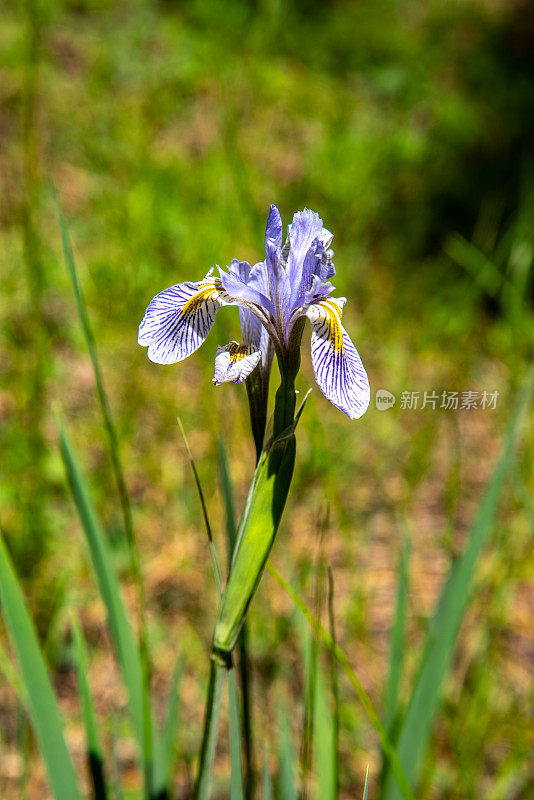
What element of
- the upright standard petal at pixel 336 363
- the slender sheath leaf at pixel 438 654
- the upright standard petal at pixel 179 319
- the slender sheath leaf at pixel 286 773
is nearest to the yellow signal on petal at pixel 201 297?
the upright standard petal at pixel 179 319

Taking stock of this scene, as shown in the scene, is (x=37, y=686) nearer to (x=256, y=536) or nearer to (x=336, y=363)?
(x=256, y=536)

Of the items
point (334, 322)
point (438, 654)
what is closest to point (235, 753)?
point (438, 654)

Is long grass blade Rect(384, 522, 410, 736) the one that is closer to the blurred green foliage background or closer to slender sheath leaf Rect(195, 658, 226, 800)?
the blurred green foliage background

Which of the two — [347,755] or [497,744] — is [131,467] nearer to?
[347,755]

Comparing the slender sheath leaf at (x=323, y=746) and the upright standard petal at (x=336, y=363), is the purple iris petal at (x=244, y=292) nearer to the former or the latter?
the upright standard petal at (x=336, y=363)

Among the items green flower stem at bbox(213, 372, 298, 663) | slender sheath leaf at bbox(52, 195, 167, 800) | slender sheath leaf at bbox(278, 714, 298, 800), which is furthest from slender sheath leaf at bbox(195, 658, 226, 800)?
slender sheath leaf at bbox(278, 714, 298, 800)

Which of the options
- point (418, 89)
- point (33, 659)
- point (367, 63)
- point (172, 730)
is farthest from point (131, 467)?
point (367, 63)

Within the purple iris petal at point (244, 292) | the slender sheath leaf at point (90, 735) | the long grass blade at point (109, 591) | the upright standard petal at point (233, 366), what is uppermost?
the purple iris petal at point (244, 292)

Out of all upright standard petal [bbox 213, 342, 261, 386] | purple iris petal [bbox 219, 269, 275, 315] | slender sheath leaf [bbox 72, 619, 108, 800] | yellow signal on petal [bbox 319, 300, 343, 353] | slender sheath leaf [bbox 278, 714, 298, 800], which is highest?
purple iris petal [bbox 219, 269, 275, 315]
